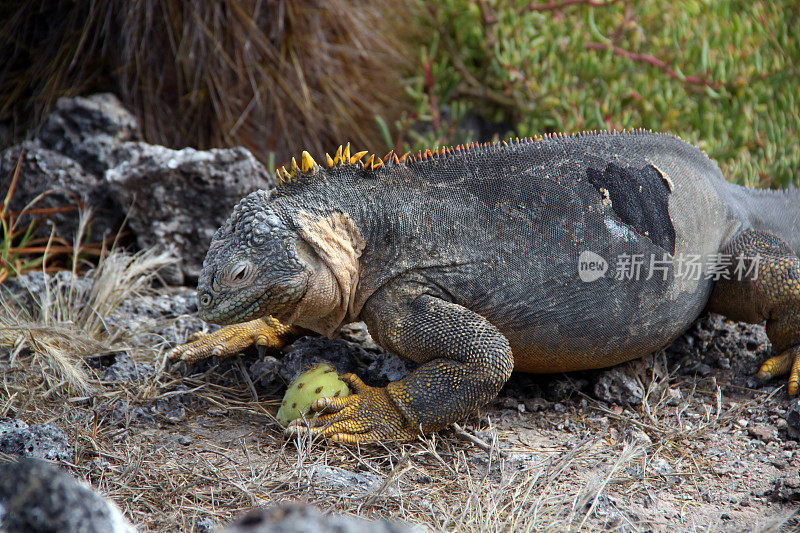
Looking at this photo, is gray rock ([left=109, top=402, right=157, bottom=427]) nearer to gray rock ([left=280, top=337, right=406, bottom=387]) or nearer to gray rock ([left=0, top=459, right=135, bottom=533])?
gray rock ([left=280, top=337, right=406, bottom=387])

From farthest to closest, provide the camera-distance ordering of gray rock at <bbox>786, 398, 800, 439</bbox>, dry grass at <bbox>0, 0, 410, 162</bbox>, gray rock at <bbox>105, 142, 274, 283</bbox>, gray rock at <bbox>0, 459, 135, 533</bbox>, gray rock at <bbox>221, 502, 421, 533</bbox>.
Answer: dry grass at <bbox>0, 0, 410, 162</bbox>
gray rock at <bbox>105, 142, 274, 283</bbox>
gray rock at <bbox>786, 398, 800, 439</bbox>
gray rock at <bbox>0, 459, 135, 533</bbox>
gray rock at <bbox>221, 502, 421, 533</bbox>

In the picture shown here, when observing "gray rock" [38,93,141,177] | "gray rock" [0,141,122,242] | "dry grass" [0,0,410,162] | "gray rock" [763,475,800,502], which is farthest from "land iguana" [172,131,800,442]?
"dry grass" [0,0,410,162]

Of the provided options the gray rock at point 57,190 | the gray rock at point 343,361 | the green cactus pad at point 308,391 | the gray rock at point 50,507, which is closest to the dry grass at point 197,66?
the gray rock at point 57,190

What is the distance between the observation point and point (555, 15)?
6109 millimetres

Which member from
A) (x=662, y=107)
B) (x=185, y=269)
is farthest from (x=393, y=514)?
(x=662, y=107)

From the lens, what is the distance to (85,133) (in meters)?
4.96

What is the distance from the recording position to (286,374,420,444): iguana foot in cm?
309

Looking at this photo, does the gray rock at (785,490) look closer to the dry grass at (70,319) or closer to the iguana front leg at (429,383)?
the iguana front leg at (429,383)

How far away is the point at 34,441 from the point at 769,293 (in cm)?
361

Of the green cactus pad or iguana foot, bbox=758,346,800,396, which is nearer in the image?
the green cactus pad

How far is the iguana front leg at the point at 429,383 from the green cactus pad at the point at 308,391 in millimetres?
75

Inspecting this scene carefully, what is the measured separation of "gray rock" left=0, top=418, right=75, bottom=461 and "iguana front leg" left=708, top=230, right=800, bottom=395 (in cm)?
333

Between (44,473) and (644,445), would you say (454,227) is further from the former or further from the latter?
(44,473)

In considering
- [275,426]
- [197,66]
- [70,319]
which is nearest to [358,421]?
[275,426]
